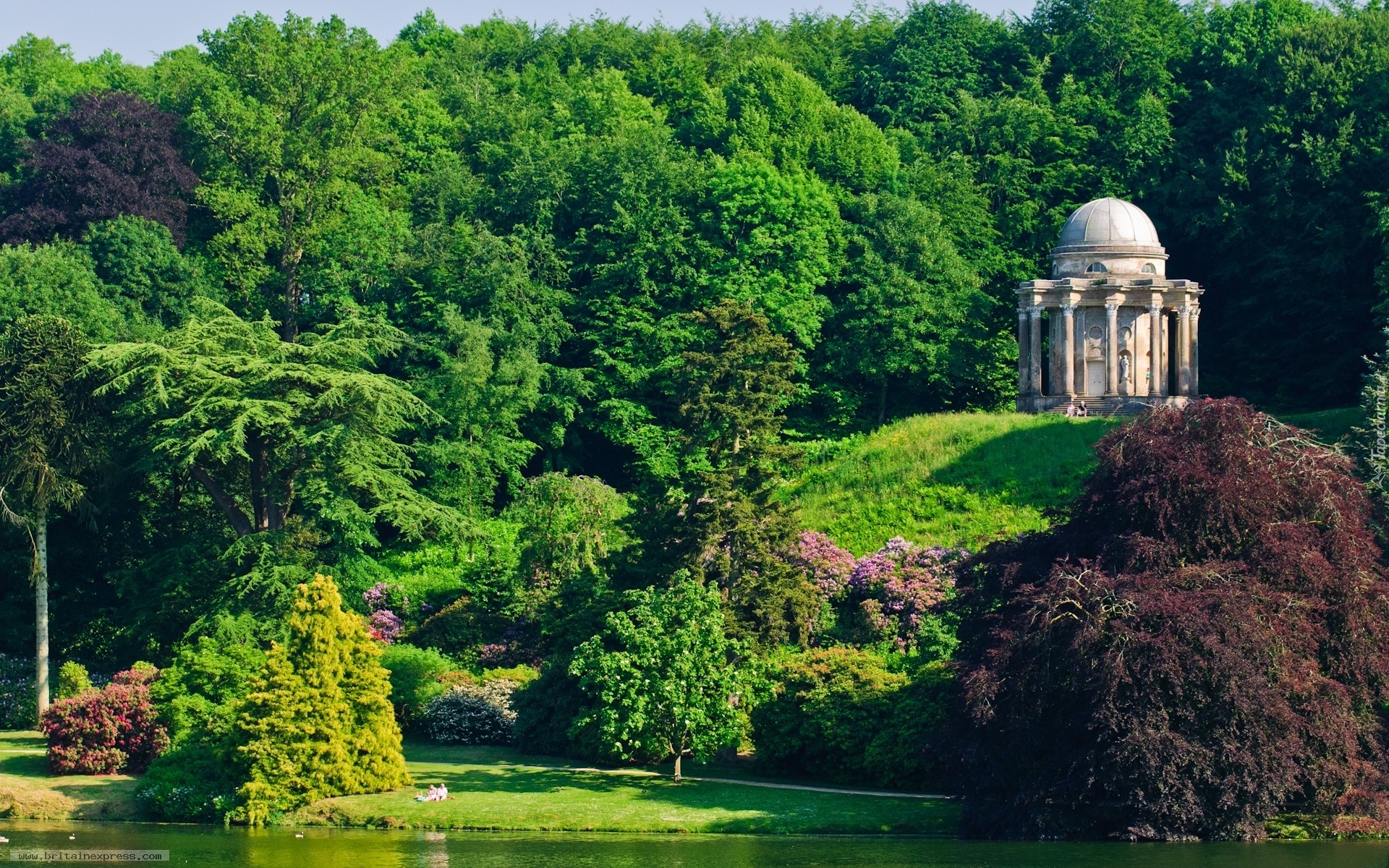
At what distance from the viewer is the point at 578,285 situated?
222 feet

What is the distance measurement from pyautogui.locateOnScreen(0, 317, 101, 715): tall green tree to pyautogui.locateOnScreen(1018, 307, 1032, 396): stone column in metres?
27.7

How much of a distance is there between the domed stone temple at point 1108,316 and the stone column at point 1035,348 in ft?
0.10

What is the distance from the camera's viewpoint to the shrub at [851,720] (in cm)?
3875

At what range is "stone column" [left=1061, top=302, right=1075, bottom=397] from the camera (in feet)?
201

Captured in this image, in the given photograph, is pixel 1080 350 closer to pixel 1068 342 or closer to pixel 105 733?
pixel 1068 342

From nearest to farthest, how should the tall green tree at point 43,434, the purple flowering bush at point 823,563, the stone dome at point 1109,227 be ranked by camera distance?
the purple flowering bush at point 823,563
the tall green tree at point 43,434
the stone dome at point 1109,227

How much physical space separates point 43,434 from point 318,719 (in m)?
14.3

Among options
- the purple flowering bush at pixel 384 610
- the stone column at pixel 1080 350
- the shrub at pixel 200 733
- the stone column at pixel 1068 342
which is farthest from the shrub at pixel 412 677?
the stone column at pixel 1080 350

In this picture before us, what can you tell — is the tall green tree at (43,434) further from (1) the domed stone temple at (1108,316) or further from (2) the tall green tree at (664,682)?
(1) the domed stone temple at (1108,316)

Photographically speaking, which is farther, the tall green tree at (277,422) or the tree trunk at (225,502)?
the tree trunk at (225,502)

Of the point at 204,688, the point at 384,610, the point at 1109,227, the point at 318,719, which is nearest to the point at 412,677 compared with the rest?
the point at 384,610

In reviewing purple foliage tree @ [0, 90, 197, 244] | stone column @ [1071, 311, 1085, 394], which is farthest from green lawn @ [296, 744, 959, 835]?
purple foliage tree @ [0, 90, 197, 244]

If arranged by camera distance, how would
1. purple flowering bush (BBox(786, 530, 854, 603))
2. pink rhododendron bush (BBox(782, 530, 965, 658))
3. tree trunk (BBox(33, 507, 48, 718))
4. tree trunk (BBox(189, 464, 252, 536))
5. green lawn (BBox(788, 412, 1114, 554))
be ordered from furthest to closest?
1. green lawn (BBox(788, 412, 1114, 554))
2. tree trunk (BBox(189, 464, 252, 536))
3. tree trunk (BBox(33, 507, 48, 718))
4. purple flowering bush (BBox(786, 530, 854, 603))
5. pink rhododendron bush (BBox(782, 530, 965, 658))

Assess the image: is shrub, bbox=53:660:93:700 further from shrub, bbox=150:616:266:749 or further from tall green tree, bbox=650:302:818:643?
tall green tree, bbox=650:302:818:643
